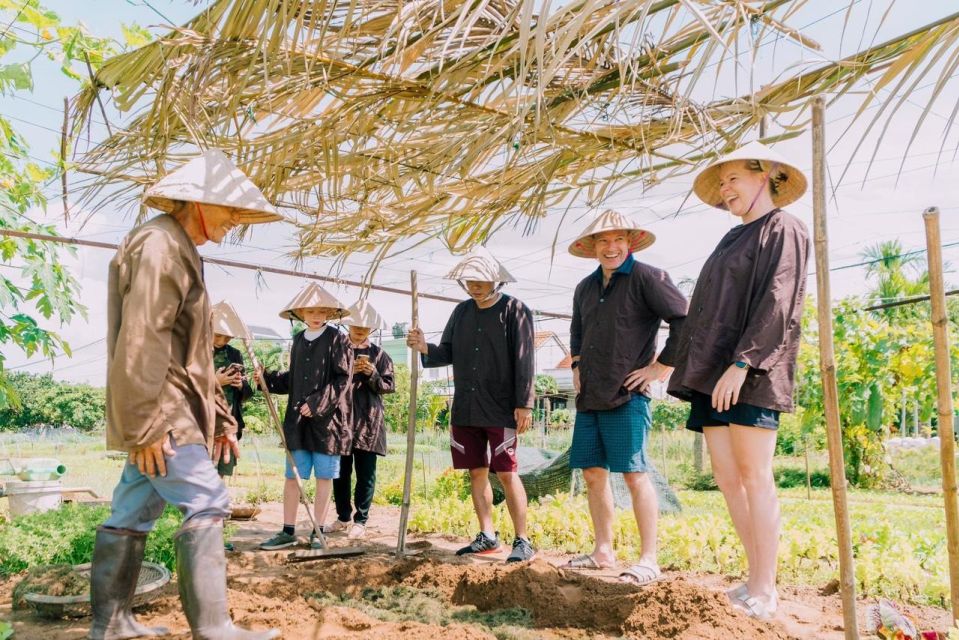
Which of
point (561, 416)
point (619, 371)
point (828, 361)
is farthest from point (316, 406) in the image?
point (561, 416)

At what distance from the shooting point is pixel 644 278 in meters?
3.49

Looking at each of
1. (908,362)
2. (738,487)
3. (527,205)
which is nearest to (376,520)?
(527,205)

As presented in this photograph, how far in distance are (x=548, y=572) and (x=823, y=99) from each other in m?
2.08

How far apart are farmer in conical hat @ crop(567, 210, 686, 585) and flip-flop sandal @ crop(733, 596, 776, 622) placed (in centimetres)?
67

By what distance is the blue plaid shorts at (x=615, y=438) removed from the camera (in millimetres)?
3396

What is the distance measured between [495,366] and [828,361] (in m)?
2.35

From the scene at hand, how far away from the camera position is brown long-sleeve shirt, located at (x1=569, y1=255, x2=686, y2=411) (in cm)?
344

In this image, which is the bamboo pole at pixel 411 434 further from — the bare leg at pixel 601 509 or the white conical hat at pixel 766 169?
the white conical hat at pixel 766 169

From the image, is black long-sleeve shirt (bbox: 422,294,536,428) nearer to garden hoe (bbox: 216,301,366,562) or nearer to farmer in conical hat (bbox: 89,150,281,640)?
garden hoe (bbox: 216,301,366,562)

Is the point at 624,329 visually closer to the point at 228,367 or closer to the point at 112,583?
the point at 112,583

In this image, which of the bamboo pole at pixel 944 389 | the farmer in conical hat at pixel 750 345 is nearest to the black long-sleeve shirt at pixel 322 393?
the farmer in conical hat at pixel 750 345

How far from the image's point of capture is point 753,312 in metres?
2.57

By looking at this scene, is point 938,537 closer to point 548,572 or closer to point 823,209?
point 548,572

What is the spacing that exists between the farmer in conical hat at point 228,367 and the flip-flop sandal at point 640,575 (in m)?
2.62
